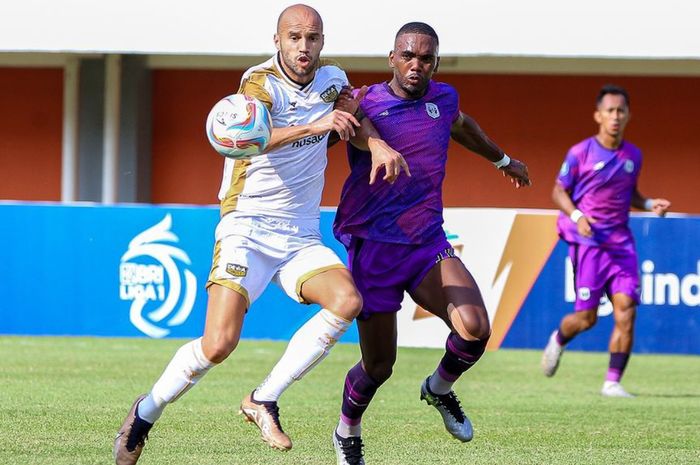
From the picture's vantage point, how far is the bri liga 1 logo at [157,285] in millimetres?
14055

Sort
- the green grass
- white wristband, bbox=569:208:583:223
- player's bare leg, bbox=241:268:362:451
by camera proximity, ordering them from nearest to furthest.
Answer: player's bare leg, bbox=241:268:362:451 < the green grass < white wristband, bbox=569:208:583:223

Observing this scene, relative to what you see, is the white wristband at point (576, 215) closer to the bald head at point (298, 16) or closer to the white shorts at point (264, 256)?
the white shorts at point (264, 256)

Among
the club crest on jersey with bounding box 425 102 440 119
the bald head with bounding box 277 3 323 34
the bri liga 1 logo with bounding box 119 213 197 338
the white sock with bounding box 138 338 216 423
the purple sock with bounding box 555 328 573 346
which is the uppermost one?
the bald head with bounding box 277 3 323 34

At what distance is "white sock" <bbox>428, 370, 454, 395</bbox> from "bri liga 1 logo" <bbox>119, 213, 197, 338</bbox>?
6.74m

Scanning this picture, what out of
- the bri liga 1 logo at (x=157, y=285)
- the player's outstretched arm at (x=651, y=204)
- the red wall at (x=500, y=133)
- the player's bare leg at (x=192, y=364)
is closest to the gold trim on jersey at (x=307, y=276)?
the player's bare leg at (x=192, y=364)

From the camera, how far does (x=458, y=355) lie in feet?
24.3

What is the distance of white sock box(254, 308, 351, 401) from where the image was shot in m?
6.82

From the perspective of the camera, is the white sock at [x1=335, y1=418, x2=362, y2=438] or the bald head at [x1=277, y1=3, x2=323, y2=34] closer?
the bald head at [x1=277, y1=3, x2=323, y2=34]

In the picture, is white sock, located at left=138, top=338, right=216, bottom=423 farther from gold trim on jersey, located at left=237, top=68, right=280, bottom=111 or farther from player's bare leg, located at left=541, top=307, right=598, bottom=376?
player's bare leg, located at left=541, top=307, right=598, bottom=376

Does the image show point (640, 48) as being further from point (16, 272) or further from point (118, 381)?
point (118, 381)

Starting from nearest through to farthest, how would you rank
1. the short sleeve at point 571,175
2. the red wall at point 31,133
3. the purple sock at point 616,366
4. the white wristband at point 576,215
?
the purple sock at point 616,366 → the white wristband at point 576,215 → the short sleeve at point 571,175 → the red wall at point 31,133

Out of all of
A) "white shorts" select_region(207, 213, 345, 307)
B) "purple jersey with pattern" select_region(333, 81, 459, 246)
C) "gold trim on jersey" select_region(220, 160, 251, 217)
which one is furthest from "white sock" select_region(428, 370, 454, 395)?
"gold trim on jersey" select_region(220, 160, 251, 217)

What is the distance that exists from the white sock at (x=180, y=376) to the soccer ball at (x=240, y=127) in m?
0.98

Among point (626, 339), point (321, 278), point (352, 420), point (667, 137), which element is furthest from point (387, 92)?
point (667, 137)
